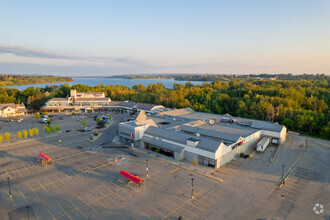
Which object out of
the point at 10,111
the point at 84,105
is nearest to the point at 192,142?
the point at 84,105

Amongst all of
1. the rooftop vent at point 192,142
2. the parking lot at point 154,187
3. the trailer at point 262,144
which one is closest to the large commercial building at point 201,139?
the rooftop vent at point 192,142

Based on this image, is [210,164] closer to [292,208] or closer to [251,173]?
[251,173]

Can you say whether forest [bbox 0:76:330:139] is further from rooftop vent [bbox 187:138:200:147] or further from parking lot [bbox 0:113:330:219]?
rooftop vent [bbox 187:138:200:147]

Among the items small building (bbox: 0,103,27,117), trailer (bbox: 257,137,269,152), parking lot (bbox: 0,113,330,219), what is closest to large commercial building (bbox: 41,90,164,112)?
small building (bbox: 0,103,27,117)

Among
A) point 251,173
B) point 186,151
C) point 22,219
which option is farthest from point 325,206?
point 22,219

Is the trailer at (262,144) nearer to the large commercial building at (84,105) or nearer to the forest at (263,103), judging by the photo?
the forest at (263,103)

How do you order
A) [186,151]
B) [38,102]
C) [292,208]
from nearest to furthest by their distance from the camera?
[292,208] < [186,151] < [38,102]

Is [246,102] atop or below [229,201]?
atop
